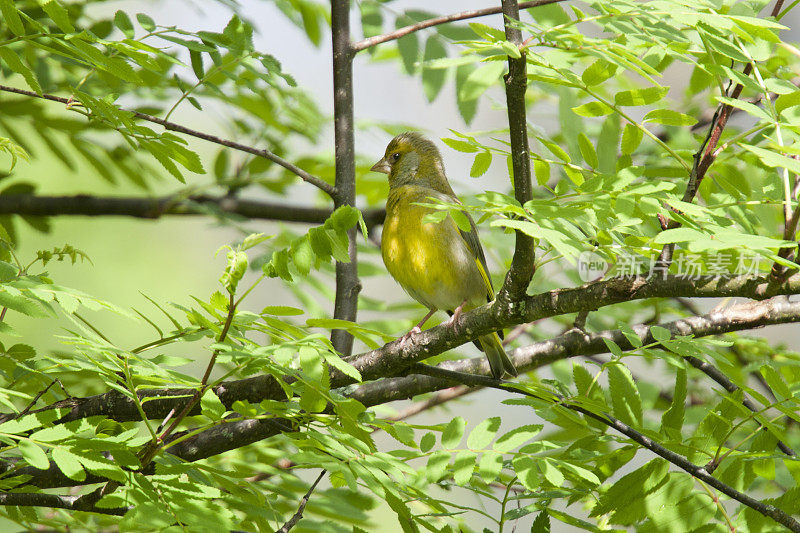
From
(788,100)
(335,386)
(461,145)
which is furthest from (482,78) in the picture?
(335,386)

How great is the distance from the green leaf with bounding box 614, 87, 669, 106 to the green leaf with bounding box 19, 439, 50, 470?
6.84 feet

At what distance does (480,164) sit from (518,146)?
2.62ft

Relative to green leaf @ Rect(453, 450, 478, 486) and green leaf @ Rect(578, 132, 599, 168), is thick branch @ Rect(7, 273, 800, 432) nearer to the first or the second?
green leaf @ Rect(453, 450, 478, 486)

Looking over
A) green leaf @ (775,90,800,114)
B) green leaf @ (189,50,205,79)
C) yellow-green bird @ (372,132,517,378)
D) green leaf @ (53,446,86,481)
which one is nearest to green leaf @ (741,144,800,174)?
green leaf @ (775,90,800,114)

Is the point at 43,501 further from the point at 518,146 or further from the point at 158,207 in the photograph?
the point at 158,207

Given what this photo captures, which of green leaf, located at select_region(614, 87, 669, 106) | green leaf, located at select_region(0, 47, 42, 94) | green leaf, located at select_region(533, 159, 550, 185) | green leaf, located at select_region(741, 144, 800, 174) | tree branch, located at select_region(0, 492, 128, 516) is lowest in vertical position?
tree branch, located at select_region(0, 492, 128, 516)

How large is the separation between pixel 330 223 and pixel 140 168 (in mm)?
3045

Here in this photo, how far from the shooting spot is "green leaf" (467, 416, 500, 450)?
8.76ft

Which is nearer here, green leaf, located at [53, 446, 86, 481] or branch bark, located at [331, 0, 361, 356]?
green leaf, located at [53, 446, 86, 481]

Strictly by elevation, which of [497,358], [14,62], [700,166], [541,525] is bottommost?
[497,358]

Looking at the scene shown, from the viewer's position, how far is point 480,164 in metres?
3.16

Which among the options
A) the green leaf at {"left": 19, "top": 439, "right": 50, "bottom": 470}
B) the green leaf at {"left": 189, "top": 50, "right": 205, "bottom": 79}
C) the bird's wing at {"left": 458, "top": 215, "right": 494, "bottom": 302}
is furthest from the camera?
the bird's wing at {"left": 458, "top": 215, "right": 494, "bottom": 302}

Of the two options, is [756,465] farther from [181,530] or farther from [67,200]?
[67,200]

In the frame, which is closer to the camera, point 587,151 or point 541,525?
point 541,525
